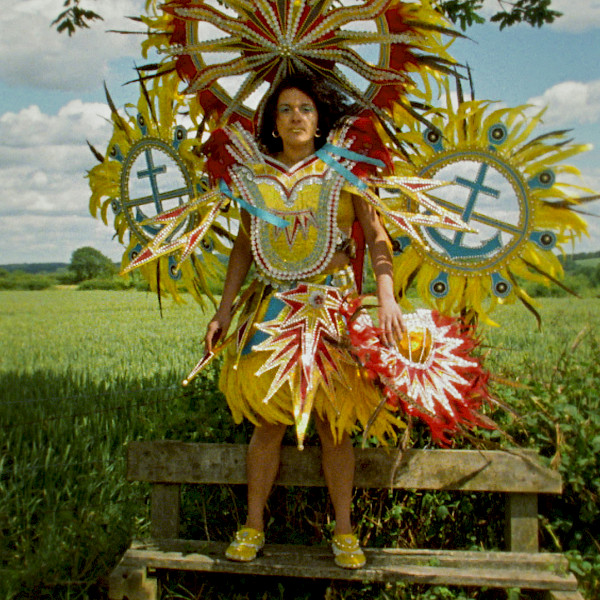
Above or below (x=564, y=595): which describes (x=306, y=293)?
above

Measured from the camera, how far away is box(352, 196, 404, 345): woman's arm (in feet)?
7.38

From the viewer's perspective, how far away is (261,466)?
2424mm

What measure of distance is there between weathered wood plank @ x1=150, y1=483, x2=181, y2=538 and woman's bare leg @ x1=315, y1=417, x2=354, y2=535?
614mm

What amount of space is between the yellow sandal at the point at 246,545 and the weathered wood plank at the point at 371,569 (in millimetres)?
22

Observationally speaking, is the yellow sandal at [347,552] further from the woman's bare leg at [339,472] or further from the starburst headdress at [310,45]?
the starburst headdress at [310,45]

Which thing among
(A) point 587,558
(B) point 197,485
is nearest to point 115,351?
(B) point 197,485

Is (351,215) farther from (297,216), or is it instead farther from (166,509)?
(166,509)

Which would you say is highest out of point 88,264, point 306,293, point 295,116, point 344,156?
point 295,116

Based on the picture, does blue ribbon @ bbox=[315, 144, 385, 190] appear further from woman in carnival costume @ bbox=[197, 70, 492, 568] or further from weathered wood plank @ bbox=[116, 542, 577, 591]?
weathered wood plank @ bbox=[116, 542, 577, 591]

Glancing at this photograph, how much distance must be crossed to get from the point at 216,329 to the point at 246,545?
0.74 metres

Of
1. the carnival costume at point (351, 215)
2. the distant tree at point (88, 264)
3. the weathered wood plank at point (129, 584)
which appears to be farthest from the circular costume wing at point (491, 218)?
the distant tree at point (88, 264)

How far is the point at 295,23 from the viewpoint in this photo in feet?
7.97

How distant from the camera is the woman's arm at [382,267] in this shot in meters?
2.25

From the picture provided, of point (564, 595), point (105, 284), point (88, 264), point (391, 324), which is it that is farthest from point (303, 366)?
point (105, 284)
